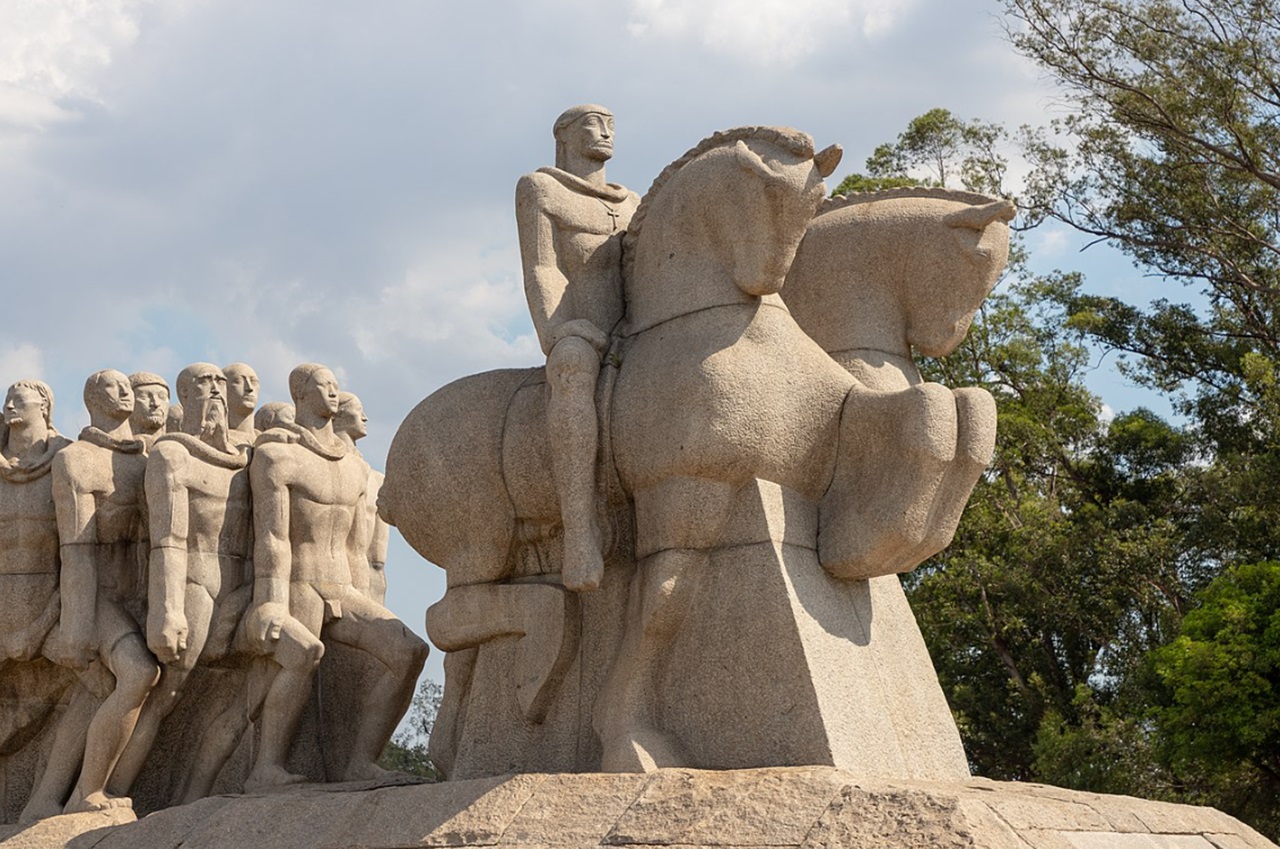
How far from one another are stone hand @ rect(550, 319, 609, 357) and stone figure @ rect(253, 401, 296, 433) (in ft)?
8.28

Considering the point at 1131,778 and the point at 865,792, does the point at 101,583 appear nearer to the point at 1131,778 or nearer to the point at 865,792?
the point at 865,792

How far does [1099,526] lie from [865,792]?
12.3 meters

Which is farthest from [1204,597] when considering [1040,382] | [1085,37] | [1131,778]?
[1085,37]

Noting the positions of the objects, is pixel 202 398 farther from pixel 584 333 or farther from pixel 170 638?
pixel 584 333

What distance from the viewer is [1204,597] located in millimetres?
15281

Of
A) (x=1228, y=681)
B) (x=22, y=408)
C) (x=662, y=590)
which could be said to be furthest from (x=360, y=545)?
(x=1228, y=681)

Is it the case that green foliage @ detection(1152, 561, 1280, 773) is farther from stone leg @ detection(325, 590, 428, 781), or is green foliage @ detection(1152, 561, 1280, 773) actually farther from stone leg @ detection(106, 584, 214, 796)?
stone leg @ detection(106, 584, 214, 796)

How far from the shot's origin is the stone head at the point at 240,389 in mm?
9906

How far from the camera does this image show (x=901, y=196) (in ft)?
26.2

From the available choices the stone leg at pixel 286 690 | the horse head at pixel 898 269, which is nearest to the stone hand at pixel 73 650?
the stone leg at pixel 286 690

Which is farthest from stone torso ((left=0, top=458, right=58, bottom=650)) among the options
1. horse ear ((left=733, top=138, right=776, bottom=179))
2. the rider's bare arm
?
horse ear ((left=733, top=138, right=776, bottom=179))

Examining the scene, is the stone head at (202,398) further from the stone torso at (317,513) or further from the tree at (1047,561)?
the tree at (1047,561)

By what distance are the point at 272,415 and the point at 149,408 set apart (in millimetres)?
684

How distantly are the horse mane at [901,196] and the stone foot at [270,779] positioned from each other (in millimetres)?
3737
